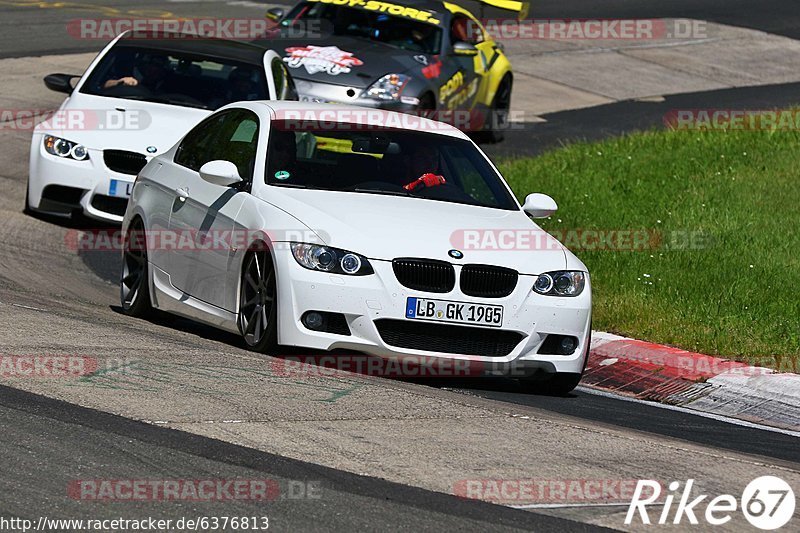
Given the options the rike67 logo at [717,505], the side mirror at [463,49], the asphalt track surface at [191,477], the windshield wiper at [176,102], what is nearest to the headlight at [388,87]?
the side mirror at [463,49]

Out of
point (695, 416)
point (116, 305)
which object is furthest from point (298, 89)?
point (695, 416)

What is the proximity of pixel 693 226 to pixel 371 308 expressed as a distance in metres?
6.17

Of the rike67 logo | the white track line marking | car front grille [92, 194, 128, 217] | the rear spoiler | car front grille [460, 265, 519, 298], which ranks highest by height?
the rear spoiler

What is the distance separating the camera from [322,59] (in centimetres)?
1697

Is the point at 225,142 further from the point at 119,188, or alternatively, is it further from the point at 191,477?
the point at 191,477

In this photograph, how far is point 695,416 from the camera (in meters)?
9.34

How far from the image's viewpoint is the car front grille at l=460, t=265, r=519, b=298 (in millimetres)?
8758

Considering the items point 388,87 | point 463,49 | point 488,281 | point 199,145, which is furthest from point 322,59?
point 488,281

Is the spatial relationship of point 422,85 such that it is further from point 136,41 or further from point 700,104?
point 700,104

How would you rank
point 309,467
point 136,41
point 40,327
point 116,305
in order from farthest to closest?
point 136,41, point 116,305, point 40,327, point 309,467

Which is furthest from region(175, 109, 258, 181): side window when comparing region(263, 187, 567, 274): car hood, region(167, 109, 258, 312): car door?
region(263, 187, 567, 274): car hood

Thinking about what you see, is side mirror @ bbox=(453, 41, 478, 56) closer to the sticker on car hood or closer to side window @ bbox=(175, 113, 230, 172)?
the sticker on car hood

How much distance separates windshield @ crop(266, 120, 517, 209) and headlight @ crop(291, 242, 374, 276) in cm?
91

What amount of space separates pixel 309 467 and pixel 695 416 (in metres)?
3.60
